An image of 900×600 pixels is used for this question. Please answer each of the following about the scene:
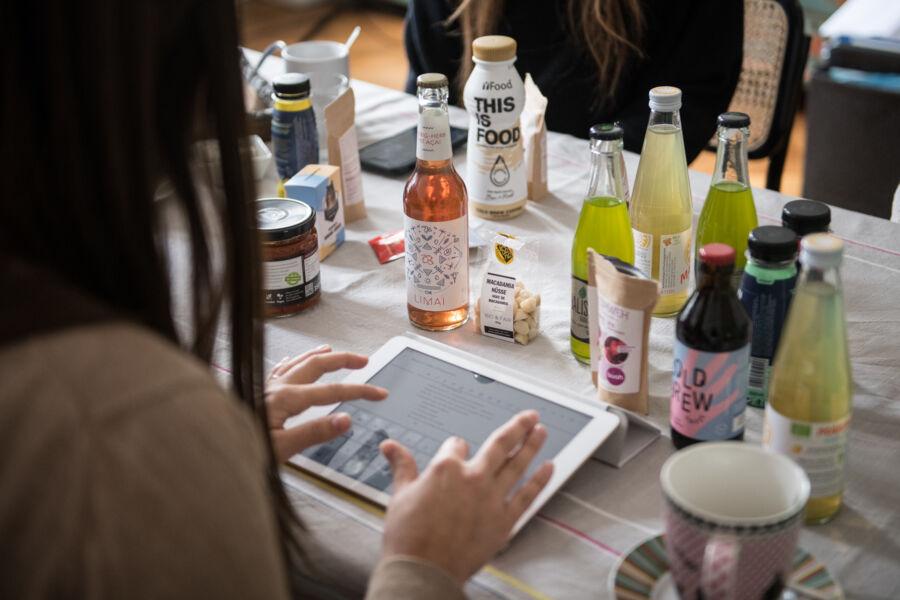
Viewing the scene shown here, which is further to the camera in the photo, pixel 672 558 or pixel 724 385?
pixel 724 385

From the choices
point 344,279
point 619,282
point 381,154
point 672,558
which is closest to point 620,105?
point 381,154

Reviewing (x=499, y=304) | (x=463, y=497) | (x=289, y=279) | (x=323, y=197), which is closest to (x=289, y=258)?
(x=289, y=279)

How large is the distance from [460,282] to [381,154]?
486mm

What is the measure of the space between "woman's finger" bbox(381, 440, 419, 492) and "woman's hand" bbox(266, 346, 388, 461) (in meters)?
0.07

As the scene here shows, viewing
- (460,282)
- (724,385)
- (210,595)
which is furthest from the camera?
(460,282)

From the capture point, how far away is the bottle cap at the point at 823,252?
0.71m

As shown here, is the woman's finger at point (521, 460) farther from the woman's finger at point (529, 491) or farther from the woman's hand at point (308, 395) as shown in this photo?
the woman's hand at point (308, 395)

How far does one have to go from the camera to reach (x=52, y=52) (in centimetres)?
53

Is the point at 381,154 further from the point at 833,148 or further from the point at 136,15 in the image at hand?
the point at 833,148

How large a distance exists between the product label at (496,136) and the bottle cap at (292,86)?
0.23 meters

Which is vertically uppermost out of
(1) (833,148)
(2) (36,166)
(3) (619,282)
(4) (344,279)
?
(2) (36,166)

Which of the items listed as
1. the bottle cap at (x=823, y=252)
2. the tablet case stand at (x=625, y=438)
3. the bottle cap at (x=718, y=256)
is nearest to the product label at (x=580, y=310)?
the tablet case stand at (x=625, y=438)

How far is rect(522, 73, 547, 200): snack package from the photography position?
1.35m

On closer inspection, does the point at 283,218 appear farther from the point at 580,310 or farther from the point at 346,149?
the point at 580,310
